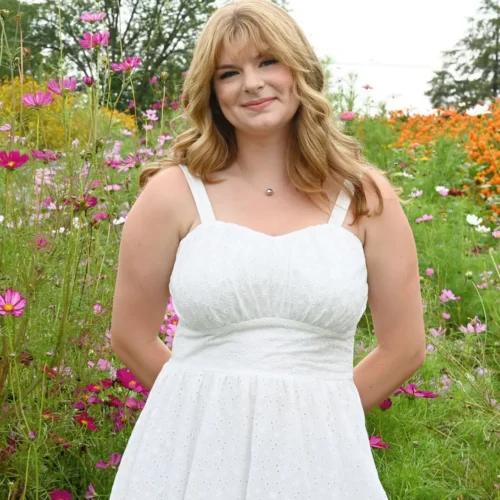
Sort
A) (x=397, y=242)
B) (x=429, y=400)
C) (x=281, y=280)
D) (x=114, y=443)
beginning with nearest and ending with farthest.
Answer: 1. (x=281, y=280)
2. (x=397, y=242)
3. (x=114, y=443)
4. (x=429, y=400)

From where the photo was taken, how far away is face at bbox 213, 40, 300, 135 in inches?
77.0

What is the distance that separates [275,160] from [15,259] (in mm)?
846

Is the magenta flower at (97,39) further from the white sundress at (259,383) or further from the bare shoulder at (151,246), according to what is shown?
the white sundress at (259,383)

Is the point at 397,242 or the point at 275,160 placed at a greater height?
the point at 275,160

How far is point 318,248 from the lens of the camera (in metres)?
1.91

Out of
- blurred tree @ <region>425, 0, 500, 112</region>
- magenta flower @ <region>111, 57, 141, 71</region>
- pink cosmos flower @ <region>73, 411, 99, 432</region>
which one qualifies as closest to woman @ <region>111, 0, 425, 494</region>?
pink cosmos flower @ <region>73, 411, 99, 432</region>

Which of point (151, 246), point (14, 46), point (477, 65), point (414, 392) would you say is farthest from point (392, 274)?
point (477, 65)

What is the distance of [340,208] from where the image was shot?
2.00 metres

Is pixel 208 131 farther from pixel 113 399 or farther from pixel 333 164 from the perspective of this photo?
pixel 113 399

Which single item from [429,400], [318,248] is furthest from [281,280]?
[429,400]

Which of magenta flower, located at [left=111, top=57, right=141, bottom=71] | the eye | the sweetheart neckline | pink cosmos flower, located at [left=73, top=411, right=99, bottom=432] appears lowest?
pink cosmos flower, located at [left=73, top=411, right=99, bottom=432]

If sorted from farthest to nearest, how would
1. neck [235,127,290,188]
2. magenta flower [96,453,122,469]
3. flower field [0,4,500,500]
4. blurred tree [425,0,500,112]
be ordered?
blurred tree [425,0,500,112], magenta flower [96,453,122,469], flower field [0,4,500,500], neck [235,127,290,188]

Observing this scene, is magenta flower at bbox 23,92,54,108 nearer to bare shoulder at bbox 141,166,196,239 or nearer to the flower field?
the flower field

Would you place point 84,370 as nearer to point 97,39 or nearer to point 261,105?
point 97,39
